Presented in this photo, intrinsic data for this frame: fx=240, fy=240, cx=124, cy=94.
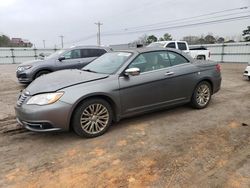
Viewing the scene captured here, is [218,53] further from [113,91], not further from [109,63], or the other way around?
[113,91]

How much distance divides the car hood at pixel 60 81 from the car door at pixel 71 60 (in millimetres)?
4588

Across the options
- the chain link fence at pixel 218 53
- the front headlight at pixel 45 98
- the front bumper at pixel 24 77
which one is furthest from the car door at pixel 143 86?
the chain link fence at pixel 218 53

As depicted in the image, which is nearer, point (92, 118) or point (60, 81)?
point (92, 118)

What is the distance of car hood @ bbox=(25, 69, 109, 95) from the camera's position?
4031mm

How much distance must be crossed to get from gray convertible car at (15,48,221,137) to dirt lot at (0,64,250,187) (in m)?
0.32

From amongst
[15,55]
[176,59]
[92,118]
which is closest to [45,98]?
[92,118]

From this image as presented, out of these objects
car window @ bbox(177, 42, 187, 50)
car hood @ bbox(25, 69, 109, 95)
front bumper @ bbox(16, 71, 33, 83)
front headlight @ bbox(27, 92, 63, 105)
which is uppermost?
car window @ bbox(177, 42, 187, 50)

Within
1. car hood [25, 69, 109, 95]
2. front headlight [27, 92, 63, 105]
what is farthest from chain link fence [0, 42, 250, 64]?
front headlight [27, 92, 63, 105]

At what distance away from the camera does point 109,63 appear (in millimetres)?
4988

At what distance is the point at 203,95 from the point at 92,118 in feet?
9.85

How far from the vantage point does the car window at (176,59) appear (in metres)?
5.32

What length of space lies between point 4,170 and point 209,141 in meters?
3.11

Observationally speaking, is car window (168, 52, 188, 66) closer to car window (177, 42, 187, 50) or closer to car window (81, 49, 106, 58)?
car window (81, 49, 106, 58)

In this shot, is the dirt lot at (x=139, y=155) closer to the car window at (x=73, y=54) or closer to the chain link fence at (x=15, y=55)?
the car window at (x=73, y=54)
